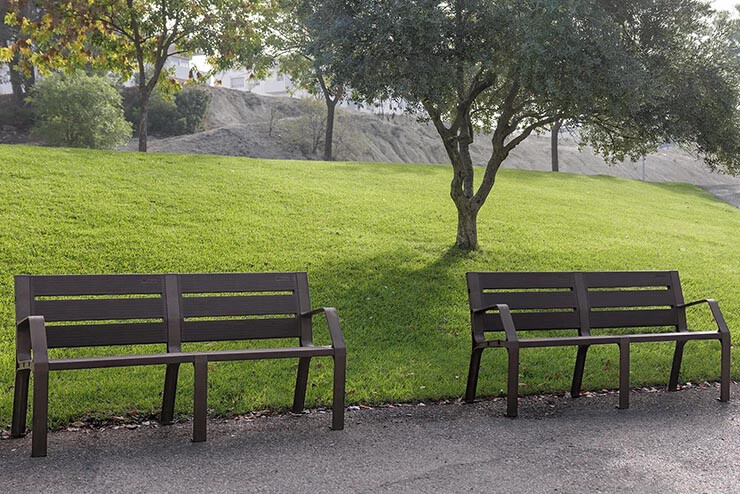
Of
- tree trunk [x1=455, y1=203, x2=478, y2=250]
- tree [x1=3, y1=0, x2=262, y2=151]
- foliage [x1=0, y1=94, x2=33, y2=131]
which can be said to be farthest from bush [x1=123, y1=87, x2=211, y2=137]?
tree trunk [x1=455, y1=203, x2=478, y2=250]

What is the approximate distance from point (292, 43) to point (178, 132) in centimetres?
1617

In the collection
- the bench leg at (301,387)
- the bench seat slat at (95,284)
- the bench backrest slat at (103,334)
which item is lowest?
the bench leg at (301,387)

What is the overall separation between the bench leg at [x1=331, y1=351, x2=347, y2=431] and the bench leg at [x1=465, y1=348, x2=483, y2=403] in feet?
4.80

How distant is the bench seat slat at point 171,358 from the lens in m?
5.26

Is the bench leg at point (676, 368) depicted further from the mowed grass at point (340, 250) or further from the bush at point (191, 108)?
the bush at point (191, 108)

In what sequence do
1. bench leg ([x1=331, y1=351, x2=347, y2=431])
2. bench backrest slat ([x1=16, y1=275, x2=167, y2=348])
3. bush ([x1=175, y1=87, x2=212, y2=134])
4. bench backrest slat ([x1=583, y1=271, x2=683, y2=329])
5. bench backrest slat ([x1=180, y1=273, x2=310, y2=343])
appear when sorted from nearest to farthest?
bench backrest slat ([x1=16, y1=275, x2=167, y2=348]), bench leg ([x1=331, y1=351, x2=347, y2=431]), bench backrest slat ([x1=180, y1=273, x2=310, y2=343]), bench backrest slat ([x1=583, y1=271, x2=683, y2=329]), bush ([x1=175, y1=87, x2=212, y2=134])

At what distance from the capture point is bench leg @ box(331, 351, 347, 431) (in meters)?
5.96

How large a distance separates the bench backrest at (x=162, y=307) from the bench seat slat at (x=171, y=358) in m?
0.41

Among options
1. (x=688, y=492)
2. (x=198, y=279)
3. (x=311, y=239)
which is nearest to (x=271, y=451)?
(x=198, y=279)

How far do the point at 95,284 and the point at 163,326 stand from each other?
1.93ft

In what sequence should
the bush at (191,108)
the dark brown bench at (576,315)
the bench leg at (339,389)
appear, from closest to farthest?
the bench leg at (339,389) < the dark brown bench at (576,315) < the bush at (191,108)

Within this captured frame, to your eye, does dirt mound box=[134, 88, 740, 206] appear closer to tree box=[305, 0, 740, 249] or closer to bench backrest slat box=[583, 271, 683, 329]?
tree box=[305, 0, 740, 249]

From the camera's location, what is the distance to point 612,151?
47.6 ft

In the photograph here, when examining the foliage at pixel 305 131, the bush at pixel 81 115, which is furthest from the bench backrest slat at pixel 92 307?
the foliage at pixel 305 131
